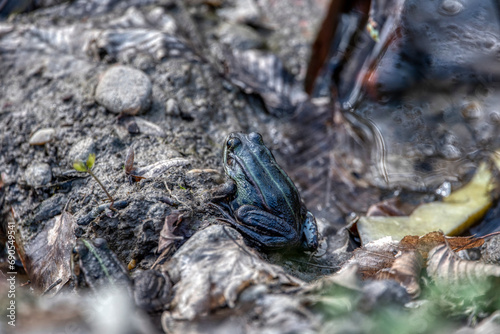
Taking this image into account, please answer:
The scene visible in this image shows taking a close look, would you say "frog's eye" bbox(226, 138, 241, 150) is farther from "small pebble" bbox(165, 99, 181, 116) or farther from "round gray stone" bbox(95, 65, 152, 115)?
"round gray stone" bbox(95, 65, 152, 115)

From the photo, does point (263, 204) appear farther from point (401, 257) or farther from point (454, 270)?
point (454, 270)

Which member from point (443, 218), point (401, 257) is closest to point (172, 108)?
point (401, 257)

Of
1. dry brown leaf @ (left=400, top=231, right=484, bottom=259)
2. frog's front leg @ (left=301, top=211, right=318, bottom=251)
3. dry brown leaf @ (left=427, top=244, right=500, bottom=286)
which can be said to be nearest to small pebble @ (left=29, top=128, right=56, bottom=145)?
frog's front leg @ (left=301, top=211, right=318, bottom=251)

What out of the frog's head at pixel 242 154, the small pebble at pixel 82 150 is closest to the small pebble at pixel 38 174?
the small pebble at pixel 82 150

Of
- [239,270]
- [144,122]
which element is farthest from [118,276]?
[144,122]

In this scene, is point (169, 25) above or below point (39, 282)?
above

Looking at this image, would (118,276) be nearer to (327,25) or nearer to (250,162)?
(250,162)
